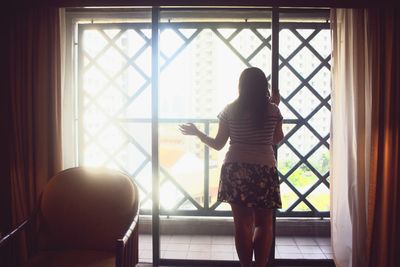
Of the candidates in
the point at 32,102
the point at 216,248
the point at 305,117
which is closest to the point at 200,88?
the point at 305,117

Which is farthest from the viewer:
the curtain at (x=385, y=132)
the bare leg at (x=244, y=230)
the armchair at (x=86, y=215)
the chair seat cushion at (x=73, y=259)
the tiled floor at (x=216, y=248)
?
the tiled floor at (x=216, y=248)

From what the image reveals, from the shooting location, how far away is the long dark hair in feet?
5.28

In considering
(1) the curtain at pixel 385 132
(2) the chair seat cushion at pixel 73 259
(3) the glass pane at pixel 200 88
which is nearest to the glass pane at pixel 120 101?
(3) the glass pane at pixel 200 88

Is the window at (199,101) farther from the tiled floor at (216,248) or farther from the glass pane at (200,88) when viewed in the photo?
the tiled floor at (216,248)

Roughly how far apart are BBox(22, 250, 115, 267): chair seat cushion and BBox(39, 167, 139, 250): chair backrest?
0.05m

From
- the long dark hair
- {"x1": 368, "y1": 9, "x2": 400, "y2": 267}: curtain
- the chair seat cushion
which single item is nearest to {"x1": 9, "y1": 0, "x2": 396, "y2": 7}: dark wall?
{"x1": 368, "y1": 9, "x2": 400, "y2": 267}: curtain

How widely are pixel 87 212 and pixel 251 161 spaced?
2.48 ft

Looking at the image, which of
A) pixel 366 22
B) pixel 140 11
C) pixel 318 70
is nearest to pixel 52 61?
pixel 140 11

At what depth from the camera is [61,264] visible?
4.77ft

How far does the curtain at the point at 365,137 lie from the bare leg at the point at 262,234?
0.59m

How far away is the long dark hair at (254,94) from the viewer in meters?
1.61

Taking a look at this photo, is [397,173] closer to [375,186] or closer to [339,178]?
[375,186]

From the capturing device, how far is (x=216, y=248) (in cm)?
261

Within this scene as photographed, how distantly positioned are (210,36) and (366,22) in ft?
4.32
